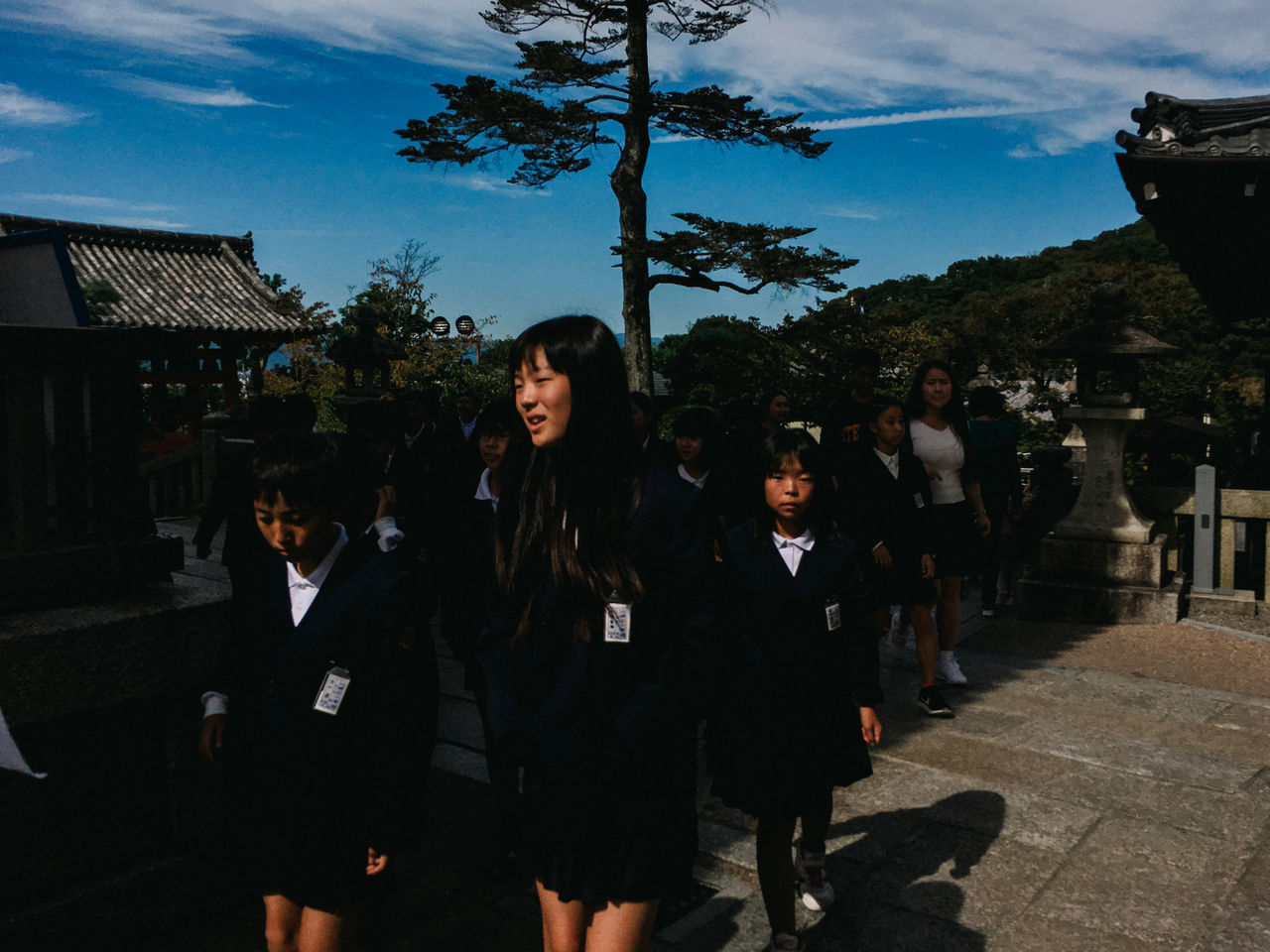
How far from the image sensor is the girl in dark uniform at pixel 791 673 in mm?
2795

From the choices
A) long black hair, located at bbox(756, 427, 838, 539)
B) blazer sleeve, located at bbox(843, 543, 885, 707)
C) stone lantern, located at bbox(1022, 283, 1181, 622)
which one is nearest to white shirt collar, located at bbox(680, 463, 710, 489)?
long black hair, located at bbox(756, 427, 838, 539)

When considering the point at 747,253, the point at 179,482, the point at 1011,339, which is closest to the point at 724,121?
the point at 747,253

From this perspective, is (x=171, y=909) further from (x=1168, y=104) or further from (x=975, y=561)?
(x=1168, y=104)

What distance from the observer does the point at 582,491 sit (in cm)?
200

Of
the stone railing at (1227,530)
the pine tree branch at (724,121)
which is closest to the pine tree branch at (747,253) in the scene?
the pine tree branch at (724,121)

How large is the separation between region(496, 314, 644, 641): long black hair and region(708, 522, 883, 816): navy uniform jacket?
2.87 feet

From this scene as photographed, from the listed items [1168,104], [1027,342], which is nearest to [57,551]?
[1168,104]

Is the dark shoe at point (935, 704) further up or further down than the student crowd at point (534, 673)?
further down

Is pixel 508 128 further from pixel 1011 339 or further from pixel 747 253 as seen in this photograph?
pixel 1011 339

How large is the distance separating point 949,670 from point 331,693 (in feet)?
14.0

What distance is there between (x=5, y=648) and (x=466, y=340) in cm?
2881

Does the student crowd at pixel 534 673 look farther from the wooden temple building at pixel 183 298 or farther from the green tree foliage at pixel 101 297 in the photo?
the green tree foliage at pixel 101 297

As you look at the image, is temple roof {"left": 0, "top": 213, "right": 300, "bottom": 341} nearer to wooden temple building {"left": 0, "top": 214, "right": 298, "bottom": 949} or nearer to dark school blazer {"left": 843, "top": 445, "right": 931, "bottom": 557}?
dark school blazer {"left": 843, "top": 445, "right": 931, "bottom": 557}

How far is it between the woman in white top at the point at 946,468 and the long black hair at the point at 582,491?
349 centimetres
